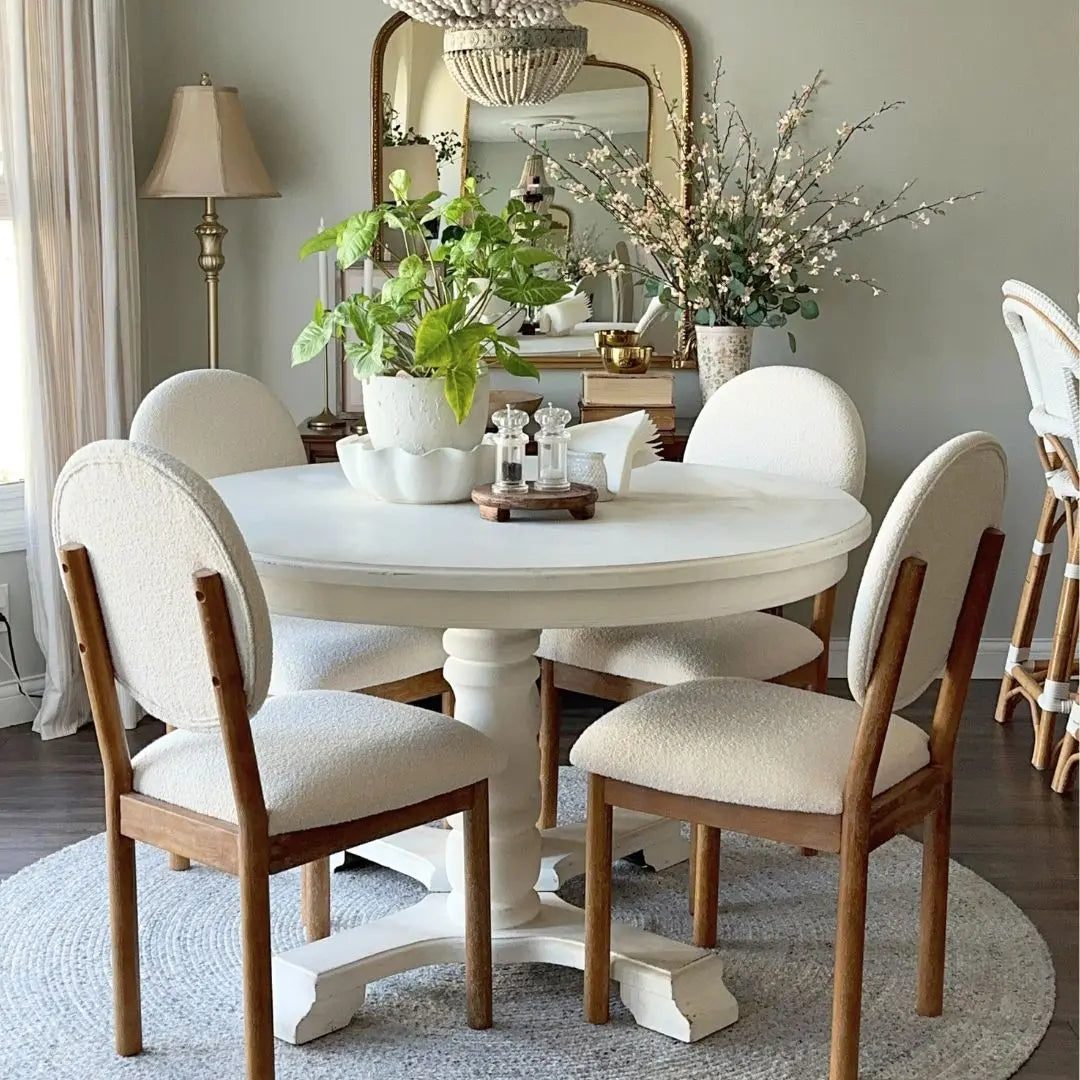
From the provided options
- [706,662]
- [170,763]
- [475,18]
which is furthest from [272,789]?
[475,18]

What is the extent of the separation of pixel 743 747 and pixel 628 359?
6.26ft

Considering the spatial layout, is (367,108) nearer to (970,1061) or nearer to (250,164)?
(250,164)

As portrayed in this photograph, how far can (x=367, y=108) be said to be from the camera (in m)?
4.29

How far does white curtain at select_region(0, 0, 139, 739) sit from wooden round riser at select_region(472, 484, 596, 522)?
5.92ft

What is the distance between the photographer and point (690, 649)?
274 centimetres

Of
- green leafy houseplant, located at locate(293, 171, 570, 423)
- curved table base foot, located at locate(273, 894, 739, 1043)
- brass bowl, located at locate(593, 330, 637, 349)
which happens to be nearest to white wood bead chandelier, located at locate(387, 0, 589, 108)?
green leafy houseplant, located at locate(293, 171, 570, 423)

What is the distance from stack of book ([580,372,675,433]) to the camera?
3848 mm

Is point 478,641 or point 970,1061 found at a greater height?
point 478,641

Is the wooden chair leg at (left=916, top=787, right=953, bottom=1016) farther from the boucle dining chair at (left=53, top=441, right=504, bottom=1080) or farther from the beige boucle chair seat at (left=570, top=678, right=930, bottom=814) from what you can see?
the boucle dining chair at (left=53, top=441, right=504, bottom=1080)

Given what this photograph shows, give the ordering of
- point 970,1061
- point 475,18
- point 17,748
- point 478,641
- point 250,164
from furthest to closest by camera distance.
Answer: point 250,164
point 17,748
point 475,18
point 478,641
point 970,1061

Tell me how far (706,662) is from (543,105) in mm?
Answer: 2021

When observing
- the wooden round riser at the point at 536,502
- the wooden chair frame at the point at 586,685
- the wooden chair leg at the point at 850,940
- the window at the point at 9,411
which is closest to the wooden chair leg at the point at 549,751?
the wooden chair frame at the point at 586,685

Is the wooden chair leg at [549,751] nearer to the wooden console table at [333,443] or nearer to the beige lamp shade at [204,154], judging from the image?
the wooden console table at [333,443]

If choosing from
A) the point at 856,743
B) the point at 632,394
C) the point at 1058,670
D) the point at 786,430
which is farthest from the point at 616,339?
the point at 856,743
